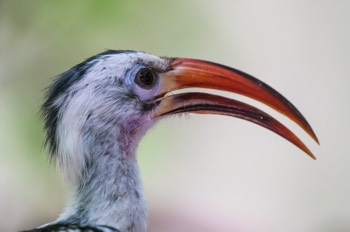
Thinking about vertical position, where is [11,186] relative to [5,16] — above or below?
below

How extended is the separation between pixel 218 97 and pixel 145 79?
207 mm

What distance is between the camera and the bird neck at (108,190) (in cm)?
203

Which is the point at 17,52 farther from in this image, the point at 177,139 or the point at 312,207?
the point at 312,207

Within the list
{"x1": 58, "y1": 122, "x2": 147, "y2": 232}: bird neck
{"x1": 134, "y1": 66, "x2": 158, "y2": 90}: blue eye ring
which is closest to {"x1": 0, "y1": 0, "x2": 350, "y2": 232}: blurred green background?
{"x1": 134, "y1": 66, "x2": 158, "y2": 90}: blue eye ring

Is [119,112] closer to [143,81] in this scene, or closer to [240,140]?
[143,81]

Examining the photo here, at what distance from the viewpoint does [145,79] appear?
2.21 meters

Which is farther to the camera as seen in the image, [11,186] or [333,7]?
[333,7]

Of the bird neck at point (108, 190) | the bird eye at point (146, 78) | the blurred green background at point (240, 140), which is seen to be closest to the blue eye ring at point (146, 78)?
the bird eye at point (146, 78)

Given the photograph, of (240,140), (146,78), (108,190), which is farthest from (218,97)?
(240,140)

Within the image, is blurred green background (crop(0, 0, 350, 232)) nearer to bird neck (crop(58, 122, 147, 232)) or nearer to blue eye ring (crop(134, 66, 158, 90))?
blue eye ring (crop(134, 66, 158, 90))

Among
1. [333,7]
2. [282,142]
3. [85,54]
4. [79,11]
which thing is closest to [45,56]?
[85,54]

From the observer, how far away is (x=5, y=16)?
11.3 ft

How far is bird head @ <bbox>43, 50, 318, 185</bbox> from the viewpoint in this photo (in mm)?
2135

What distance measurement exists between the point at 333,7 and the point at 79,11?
1.72 m
